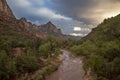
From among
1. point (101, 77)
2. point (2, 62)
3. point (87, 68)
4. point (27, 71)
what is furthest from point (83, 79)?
point (2, 62)

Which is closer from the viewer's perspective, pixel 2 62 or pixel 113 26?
pixel 2 62

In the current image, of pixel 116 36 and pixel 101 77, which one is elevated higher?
pixel 116 36

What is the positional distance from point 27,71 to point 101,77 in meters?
30.1

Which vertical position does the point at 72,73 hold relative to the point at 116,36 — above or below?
below

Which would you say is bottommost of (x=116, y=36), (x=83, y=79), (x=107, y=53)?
(x=83, y=79)

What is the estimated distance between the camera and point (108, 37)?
137 metres

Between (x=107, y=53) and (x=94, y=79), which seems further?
(x=107, y=53)

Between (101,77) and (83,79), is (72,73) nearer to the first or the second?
(83,79)

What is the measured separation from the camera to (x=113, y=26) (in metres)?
144

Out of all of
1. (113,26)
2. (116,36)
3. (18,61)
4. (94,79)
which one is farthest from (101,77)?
(113,26)

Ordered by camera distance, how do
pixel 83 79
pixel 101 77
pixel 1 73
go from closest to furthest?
→ pixel 101 77 < pixel 1 73 < pixel 83 79

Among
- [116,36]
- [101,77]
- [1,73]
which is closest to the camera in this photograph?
[101,77]

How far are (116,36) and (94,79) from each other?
54753 millimetres

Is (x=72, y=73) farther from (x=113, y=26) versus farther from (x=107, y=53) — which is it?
(x=113, y=26)
